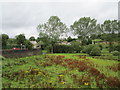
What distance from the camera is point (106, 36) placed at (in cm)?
2769

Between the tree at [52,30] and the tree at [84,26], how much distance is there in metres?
11.5

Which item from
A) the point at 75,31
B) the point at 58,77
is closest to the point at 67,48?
the point at 75,31

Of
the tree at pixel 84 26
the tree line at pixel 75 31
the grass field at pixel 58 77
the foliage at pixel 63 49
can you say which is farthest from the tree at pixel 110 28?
the grass field at pixel 58 77

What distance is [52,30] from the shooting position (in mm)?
24531

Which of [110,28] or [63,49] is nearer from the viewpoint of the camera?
[63,49]

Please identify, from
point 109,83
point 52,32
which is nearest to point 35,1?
point 109,83

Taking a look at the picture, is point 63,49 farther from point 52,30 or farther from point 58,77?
point 58,77

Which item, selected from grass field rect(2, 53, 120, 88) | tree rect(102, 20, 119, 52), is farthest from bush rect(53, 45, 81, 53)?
grass field rect(2, 53, 120, 88)

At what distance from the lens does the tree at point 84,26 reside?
3419cm

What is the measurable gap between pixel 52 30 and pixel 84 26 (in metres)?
15.5

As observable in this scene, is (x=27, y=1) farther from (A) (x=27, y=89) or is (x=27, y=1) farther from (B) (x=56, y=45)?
(B) (x=56, y=45)

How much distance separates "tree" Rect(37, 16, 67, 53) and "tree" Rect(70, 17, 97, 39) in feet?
37.6

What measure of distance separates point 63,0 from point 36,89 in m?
6.11

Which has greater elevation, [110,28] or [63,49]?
[110,28]
